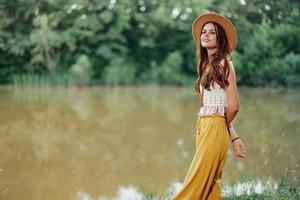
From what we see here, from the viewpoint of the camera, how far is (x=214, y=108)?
2418mm

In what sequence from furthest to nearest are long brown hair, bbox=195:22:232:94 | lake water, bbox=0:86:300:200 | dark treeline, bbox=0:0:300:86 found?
dark treeline, bbox=0:0:300:86 < lake water, bbox=0:86:300:200 < long brown hair, bbox=195:22:232:94

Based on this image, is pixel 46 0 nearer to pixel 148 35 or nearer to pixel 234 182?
pixel 148 35

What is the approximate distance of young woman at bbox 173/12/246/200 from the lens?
238 cm

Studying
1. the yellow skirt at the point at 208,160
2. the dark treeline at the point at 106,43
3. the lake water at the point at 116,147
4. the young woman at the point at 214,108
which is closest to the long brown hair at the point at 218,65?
the young woman at the point at 214,108

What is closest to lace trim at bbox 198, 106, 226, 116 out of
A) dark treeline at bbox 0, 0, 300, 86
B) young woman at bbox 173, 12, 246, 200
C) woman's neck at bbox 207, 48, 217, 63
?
young woman at bbox 173, 12, 246, 200

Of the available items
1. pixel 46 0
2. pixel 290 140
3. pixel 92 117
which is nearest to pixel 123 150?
pixel 290 140

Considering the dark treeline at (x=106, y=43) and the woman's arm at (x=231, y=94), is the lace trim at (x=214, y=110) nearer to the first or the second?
the woman's arm at (x=231, y=94)

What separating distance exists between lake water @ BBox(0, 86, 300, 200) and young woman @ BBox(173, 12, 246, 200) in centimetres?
206

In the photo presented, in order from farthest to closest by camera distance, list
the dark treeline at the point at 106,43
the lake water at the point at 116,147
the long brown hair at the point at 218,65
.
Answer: the dark treeline at the point at 106,43
the lake water at the point at 116,147
the long brown hair at the point at 218,65

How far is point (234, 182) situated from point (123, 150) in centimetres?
264

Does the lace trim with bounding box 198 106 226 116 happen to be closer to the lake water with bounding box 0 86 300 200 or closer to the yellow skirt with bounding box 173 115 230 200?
the yellow skirt with bounding box 173 115 230 200

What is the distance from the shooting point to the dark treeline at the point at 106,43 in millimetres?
20000

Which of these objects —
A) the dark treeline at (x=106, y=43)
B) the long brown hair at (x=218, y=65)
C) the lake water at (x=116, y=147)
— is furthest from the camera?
the dark treeline at (x=106, y=43)

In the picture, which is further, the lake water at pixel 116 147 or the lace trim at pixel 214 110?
the lake water at pixel 116 147
